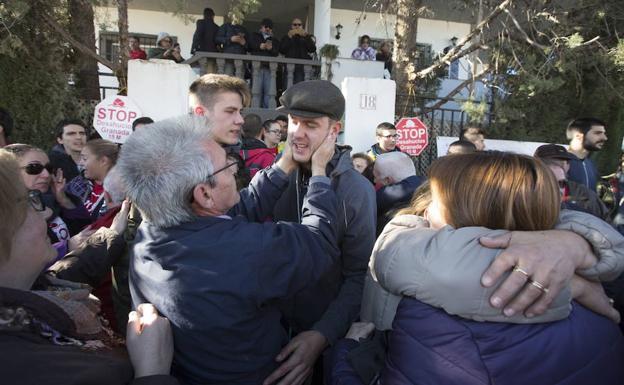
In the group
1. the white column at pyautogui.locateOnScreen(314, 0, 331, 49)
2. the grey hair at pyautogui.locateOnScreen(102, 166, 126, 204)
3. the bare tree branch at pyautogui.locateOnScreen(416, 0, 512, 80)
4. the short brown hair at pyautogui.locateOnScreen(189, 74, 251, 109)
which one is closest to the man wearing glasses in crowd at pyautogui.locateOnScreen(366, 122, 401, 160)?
the bare tree branch at pyautogui.locateOnScreen(416, 0, 512, 80)

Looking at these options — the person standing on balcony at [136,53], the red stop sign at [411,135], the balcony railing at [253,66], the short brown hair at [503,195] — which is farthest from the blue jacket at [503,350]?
the person standing on balcony at [136,53]

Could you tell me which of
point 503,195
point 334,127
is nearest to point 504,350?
point 503,195

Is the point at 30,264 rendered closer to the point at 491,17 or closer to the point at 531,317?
the point at 531,317

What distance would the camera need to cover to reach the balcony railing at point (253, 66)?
956 cm

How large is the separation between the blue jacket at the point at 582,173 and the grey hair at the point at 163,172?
458cm

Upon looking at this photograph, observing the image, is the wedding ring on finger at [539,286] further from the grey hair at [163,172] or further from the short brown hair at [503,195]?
the grey hair at [163,172]

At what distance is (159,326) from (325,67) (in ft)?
29.2

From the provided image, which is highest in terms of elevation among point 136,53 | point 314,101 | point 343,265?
point 136,53

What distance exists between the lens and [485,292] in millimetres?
1254

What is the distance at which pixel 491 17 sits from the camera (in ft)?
27.6

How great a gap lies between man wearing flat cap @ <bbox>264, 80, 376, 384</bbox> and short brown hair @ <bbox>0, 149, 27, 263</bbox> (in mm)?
1072

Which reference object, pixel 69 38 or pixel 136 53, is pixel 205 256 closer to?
pixel 69 38

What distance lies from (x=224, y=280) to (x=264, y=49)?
9226 mm

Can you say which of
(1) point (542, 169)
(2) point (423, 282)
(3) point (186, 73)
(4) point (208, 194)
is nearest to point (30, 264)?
(4) point (208, 194)
